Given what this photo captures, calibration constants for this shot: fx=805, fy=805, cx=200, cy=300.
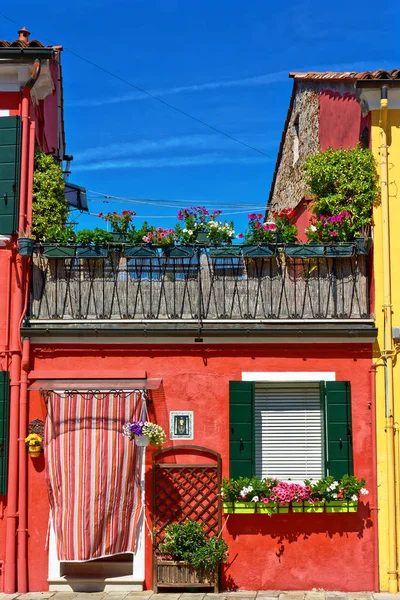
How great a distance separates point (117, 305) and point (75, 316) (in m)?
0.61

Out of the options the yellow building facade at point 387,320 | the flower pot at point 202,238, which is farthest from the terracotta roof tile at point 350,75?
the flower pot at point 202,238

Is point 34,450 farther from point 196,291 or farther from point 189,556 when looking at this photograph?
point 196,291

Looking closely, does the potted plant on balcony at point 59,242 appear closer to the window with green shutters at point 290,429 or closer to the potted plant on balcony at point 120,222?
the potted plant on balcony at point 120,222

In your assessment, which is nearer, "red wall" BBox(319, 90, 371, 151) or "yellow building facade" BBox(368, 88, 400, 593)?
"yellow building facade" BBox(368, 88, 400, 593)

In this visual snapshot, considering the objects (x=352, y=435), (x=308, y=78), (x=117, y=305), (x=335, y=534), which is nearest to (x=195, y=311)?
(x=117, y=305)

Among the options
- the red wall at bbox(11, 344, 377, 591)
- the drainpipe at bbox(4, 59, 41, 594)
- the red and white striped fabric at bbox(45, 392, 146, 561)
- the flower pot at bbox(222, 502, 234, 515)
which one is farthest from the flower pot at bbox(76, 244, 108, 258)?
the flower pot at bbox(222, 502, 234, 515)

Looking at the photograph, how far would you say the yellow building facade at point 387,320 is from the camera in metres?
10.7

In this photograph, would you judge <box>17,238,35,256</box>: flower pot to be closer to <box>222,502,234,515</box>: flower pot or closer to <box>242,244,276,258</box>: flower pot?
<box>242,244,276,258</box>: flower pot

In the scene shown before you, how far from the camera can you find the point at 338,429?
1091cm

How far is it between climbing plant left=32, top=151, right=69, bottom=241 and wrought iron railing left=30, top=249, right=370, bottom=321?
0.47 metres

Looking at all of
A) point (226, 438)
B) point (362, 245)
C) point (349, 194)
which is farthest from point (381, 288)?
point (226, 438)

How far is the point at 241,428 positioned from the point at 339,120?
5.92 m

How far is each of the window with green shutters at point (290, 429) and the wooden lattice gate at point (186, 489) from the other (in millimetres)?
359

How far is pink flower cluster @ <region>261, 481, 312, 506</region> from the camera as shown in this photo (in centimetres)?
1068
